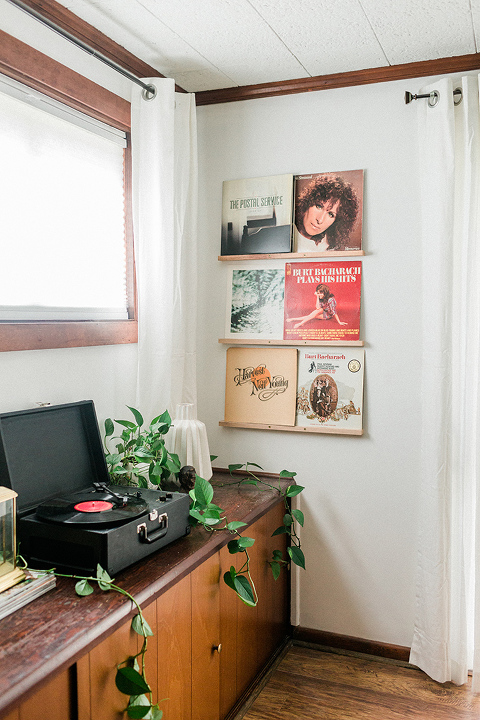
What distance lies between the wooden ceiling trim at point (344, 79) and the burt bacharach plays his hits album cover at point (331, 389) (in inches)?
40.6

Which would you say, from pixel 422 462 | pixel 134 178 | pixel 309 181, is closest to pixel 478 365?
pixel 422 462

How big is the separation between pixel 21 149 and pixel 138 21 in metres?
0.57

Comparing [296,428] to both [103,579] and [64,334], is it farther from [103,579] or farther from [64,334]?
[103,579]

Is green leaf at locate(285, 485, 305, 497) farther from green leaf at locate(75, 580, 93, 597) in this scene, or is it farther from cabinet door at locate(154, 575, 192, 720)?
green leaf at locate(75, 580, 93, 597)

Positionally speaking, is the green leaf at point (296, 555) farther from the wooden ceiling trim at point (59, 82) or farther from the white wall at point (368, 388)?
the wooden ceiling trim at point (59, 82)

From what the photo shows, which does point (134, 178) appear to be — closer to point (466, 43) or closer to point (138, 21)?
point (138, 21)

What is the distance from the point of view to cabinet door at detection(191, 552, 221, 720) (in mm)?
1684

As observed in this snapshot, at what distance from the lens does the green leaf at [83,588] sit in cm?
135

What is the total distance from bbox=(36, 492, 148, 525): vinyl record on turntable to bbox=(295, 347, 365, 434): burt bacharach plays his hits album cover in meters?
0.99

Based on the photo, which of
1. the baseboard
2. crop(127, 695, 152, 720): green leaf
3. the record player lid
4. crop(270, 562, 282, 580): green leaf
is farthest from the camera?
the baseboard

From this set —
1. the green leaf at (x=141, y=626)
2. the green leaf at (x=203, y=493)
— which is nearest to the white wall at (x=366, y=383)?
the green leaf at (x=203, y=493)

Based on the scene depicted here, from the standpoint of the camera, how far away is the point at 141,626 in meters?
1.36

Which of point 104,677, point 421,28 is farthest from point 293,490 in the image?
point 421,28

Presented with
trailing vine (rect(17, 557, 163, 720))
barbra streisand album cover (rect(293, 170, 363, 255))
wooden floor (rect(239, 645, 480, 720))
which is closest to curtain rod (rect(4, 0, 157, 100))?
barbra streisand album cover (rect(293, 170, 363, 255))
